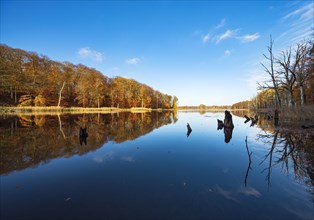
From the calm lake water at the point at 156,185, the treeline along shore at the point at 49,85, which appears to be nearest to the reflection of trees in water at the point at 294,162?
the calm lake water at the point at 156,185

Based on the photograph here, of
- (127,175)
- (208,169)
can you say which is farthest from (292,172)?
(127,175)

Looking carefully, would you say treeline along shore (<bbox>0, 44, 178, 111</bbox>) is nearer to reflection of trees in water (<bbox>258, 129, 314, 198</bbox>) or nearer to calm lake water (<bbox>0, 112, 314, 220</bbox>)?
calm lake water (<bbox>0, 112, 314, 220</bbox>)

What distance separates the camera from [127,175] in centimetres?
634

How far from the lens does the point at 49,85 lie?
62406 millimetres

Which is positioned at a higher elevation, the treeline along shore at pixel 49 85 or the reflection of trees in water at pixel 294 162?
the treeline along shore at pixel 49 85

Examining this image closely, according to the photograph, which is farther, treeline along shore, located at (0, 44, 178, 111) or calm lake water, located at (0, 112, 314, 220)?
treeline along shore, located at (0, 44, 178, 111)

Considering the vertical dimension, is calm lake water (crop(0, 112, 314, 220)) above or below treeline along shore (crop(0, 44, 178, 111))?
below

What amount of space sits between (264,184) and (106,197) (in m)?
4.92

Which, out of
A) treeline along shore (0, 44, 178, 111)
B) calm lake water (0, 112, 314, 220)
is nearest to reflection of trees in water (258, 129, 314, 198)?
calm lake water (0, 112, 314, 220)

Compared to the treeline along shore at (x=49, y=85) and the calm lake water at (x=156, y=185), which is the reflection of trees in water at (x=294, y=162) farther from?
the treeline along shore at (x=49, y=85)

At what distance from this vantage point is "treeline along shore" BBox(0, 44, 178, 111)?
51.7 m

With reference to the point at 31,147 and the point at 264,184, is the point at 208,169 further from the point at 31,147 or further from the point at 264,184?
the point at 31,147

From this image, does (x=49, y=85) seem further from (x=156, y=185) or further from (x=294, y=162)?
(x=294, y=162)

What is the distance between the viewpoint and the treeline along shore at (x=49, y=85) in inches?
2036
